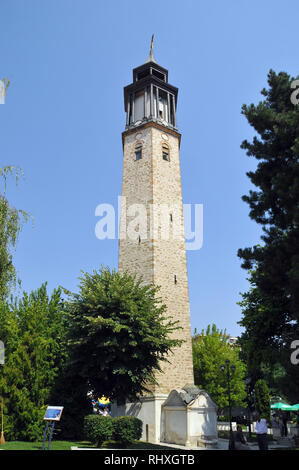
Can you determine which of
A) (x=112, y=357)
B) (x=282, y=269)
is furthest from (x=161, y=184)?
(x=282, y=269)

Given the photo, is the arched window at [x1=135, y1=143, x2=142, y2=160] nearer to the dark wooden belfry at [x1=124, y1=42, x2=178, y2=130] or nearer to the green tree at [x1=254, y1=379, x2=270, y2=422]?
the dark wooden belfry at [x1=124, y1=42, x2=178, y2=130]

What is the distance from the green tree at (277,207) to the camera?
1321cm

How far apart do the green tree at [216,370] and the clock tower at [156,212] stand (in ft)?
43.0

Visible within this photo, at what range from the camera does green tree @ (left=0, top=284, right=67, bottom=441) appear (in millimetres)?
17844

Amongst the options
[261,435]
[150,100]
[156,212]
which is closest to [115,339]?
[261,435]

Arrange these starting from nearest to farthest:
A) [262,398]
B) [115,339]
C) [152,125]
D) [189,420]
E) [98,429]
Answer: [98,429] → [115,339] → [189,420] → [152,125] → [262,398]

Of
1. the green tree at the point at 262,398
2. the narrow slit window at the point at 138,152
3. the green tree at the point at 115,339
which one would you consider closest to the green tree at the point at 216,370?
the green tree at the point at 262,398

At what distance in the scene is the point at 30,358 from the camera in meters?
19.0

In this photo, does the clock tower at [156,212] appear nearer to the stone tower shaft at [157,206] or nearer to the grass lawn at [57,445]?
the stone tower shaft at [157,206]

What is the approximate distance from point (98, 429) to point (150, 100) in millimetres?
23035

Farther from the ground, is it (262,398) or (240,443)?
(240,443)

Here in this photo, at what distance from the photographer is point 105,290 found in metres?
20.3

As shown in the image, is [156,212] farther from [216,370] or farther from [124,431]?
[216,370]

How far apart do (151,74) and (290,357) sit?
24701mm
